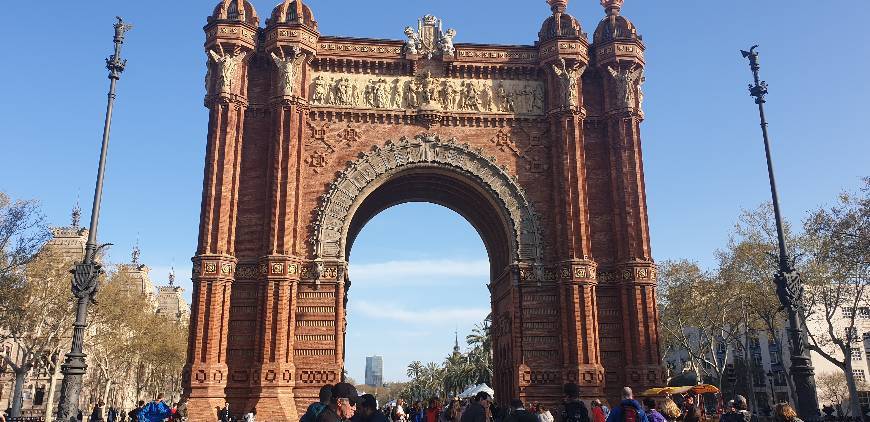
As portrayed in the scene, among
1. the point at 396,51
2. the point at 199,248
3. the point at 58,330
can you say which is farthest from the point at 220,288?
the point at 58,330

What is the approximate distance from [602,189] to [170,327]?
4009 cm

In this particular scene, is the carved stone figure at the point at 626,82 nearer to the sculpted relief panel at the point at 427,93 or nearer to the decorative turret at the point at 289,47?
the sculpted relief panel at the point at 427,93

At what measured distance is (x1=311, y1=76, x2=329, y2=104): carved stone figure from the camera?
27.7 meters

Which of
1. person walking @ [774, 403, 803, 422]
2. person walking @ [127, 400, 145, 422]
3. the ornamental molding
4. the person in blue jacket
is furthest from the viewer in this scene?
the ornamental molding

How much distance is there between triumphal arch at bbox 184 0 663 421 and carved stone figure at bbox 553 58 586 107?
7 cm

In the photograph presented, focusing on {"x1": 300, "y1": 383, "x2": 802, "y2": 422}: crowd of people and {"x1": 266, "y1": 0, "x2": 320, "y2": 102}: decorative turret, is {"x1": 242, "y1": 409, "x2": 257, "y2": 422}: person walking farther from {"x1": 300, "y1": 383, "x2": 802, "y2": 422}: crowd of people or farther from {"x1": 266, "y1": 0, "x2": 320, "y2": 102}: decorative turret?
{"x1": 266, "y1": 0, "x2": 320, "y2": 102}: decorative turret

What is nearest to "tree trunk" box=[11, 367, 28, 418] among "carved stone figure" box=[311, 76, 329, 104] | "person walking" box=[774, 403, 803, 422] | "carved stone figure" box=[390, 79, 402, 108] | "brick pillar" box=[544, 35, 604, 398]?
"carved stone figure" box=[311, 76, 329, 104]

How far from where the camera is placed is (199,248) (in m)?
25.1

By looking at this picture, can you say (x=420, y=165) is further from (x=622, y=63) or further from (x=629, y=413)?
(x=629, y=413)

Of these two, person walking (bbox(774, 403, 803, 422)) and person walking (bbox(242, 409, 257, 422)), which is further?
person walking (bbox(242, 409, 257, 422))

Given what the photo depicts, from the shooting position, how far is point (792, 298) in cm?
1692

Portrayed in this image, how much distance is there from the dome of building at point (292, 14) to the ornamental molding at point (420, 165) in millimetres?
5850

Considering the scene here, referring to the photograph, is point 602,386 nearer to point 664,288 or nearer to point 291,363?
point 291,363

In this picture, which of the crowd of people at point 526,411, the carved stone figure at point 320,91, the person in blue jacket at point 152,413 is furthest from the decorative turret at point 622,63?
the person in blue jacket at point 152,413
